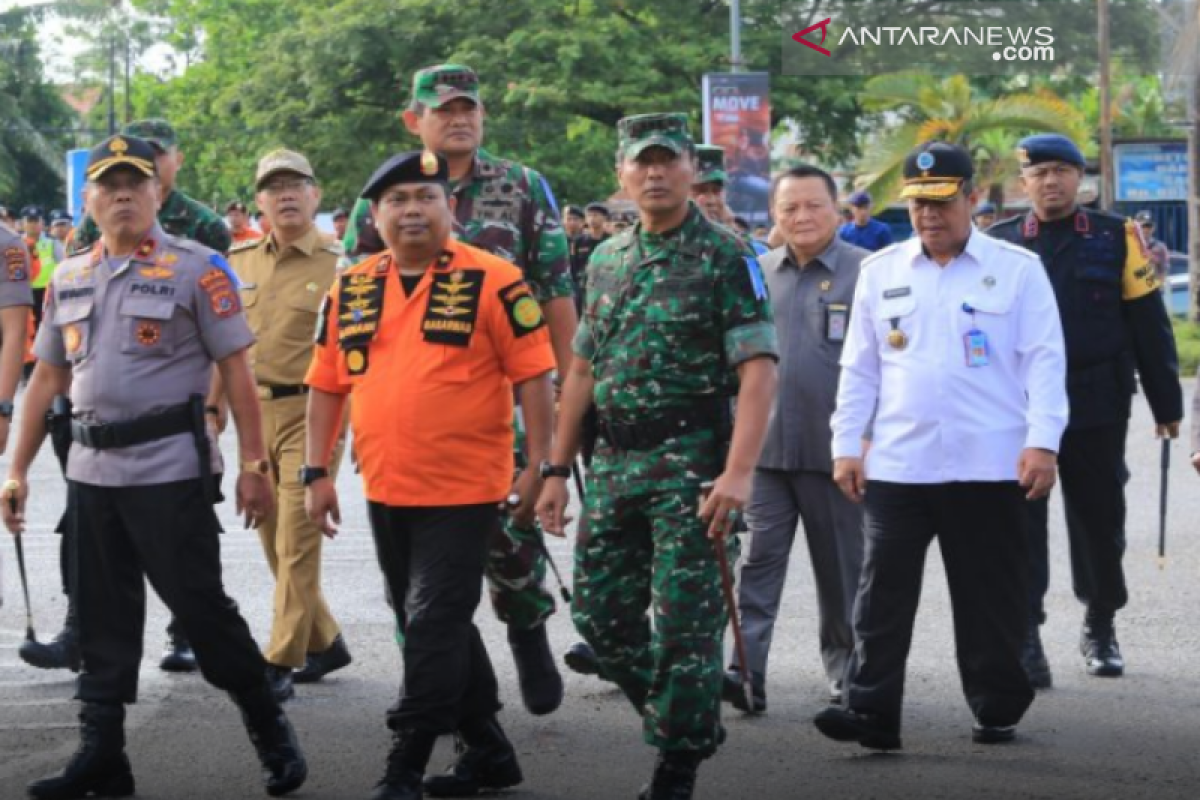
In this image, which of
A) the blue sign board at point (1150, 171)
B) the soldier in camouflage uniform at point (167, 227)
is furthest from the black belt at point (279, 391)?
the blue sign board at point (1150, 171)

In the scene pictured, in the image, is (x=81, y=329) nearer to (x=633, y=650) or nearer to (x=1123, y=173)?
(x=633, y=650)

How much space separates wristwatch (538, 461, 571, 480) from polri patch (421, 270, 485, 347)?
0.45 meters

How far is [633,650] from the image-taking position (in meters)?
6.46

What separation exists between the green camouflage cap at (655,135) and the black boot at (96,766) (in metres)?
2.26

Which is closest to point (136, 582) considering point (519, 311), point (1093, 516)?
point (519, 311)

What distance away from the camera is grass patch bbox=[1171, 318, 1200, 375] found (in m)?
26.3

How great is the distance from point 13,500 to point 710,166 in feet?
10.4

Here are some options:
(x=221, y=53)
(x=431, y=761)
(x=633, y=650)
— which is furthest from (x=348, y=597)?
(x=221, y=53)

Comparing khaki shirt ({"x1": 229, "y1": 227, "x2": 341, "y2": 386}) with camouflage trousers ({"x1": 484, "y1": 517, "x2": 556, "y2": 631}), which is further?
khaki shirt ({"x1": 229, "y1": 227, "x2": 341, "y2": 386})

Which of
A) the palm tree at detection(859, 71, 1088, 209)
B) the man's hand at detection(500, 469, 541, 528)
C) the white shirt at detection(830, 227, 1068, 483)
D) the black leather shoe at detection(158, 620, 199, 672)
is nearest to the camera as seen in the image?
the man's hand at detection(500, 469, 541, 528)

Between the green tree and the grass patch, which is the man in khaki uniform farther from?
the green tree

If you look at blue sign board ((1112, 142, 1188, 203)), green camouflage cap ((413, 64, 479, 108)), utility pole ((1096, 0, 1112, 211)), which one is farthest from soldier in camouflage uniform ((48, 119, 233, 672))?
blue sign board ((1112, 142, 1188, 203))

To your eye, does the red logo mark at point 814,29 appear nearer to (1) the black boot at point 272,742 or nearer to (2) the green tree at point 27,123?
(2) the green tree at point 27,123

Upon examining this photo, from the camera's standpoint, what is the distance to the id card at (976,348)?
23.2 ft
